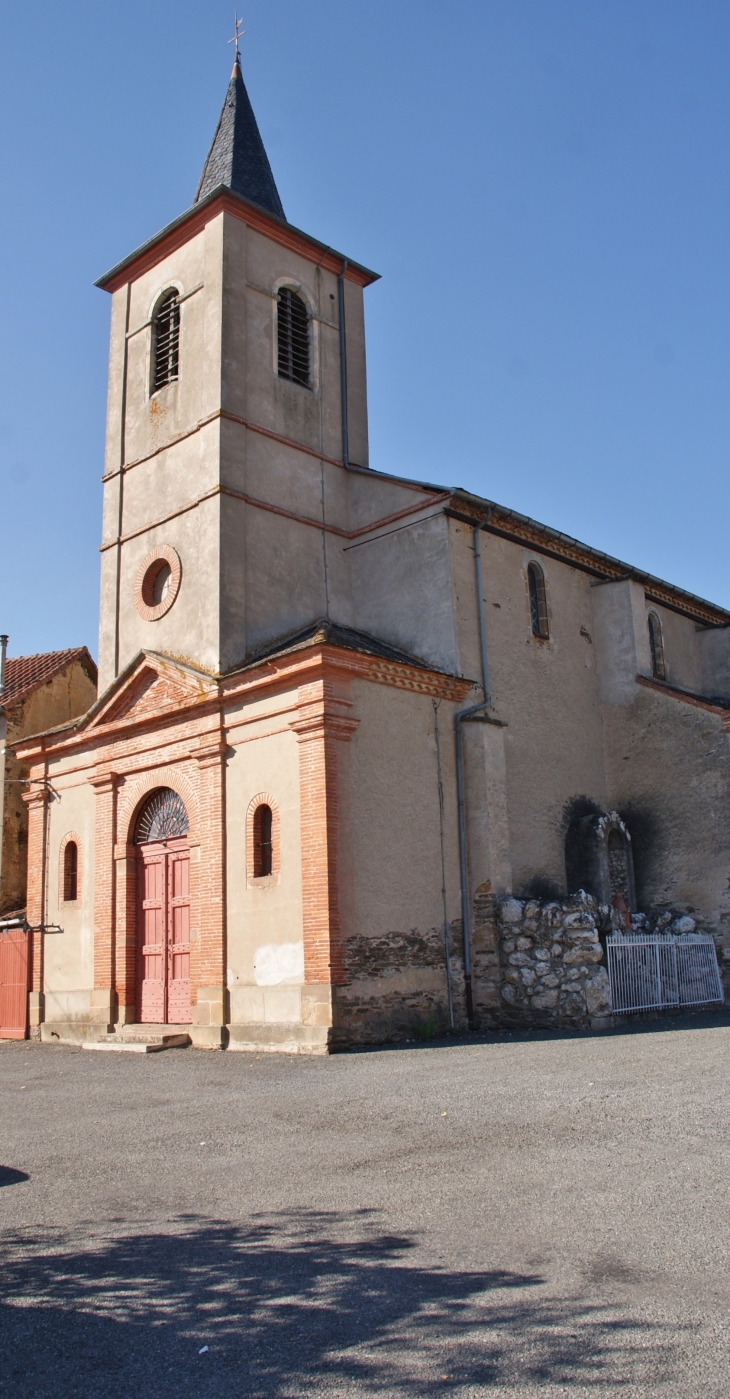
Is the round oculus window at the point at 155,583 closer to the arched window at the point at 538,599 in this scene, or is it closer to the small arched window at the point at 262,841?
the small arched window at the point at 262,841

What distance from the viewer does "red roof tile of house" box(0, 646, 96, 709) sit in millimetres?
23641

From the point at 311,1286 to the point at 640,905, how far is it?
50.3 ft

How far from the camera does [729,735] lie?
18.5 metres

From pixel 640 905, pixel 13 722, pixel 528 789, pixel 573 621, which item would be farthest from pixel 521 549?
pixel 13 722

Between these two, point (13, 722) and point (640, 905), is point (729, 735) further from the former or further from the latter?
point (13, 722)

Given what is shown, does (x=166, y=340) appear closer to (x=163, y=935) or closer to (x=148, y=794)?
(x=148, y=794)

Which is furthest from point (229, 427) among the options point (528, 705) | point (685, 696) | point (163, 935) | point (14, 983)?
point (14, 983)

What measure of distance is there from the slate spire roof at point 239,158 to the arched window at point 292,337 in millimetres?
1626

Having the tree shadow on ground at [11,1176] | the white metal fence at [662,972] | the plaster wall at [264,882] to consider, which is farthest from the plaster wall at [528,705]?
the tree shadow on ground at [11,1176]

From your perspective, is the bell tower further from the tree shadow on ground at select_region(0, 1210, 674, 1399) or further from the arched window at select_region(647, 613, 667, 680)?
the tree shadow on ground at select_region(0, 1210, 674, 1399)

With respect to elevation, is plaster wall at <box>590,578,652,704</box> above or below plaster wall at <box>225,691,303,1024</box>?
above

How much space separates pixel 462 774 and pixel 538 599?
4496 mm

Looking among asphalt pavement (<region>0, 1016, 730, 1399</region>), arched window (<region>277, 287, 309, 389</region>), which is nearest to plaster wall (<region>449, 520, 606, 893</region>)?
arched window (<region>277, 287, 309, 389</region>)

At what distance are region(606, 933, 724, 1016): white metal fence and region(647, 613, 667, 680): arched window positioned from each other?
603 cm
